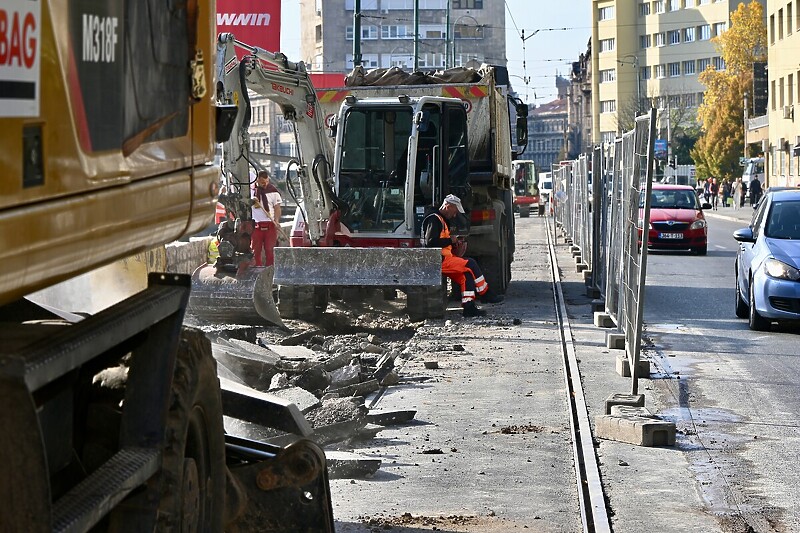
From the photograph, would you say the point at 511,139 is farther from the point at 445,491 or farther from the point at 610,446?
the point at 445,491

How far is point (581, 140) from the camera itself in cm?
17612

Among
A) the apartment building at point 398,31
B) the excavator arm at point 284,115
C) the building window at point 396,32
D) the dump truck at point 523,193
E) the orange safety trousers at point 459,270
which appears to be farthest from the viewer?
the building window at point 396,32

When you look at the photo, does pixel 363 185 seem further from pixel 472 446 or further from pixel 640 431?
pixel 640 431

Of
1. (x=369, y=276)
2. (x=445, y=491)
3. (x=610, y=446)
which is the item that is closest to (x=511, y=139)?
(x=369, y=276)

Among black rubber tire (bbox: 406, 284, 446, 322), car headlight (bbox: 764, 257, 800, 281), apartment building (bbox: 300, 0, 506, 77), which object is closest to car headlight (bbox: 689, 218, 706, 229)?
black rubber tire (bbox: 406, 284, 446, 322)

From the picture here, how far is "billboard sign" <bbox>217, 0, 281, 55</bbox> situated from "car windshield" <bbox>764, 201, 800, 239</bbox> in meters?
11.7

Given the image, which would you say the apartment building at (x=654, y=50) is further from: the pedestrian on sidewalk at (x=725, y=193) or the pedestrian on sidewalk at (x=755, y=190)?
the pedestrian on sidewalk at (x=755, y=190)

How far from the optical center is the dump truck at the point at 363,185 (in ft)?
53.3

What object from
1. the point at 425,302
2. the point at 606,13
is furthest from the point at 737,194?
the point at 606,13

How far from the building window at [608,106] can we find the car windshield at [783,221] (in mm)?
122208

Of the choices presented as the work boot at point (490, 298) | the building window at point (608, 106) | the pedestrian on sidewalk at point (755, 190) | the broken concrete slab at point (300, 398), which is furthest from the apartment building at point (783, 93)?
the building window at point (608, 106)

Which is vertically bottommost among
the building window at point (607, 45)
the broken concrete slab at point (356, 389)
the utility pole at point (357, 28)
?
the broken concrete slab at point (356, 389)

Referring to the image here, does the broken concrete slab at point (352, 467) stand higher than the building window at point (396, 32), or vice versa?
the building window at point (396, 32)

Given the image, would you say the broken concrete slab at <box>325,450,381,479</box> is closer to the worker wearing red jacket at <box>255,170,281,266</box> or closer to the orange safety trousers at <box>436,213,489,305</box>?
the orange safety trousers at <box>436,213,489,305</box>
